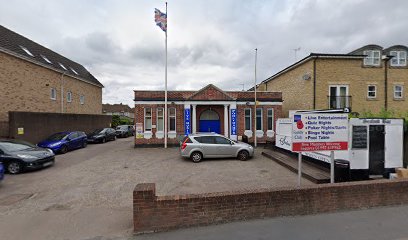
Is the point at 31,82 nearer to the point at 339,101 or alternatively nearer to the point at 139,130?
the point at 139,130

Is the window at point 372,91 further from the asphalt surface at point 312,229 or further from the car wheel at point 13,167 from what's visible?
the car wheel at point 13,167

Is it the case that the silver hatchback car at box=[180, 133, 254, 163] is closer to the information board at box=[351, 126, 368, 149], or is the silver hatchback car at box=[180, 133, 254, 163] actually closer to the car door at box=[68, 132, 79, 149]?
the information board at box=[351, 126, 368, 149]

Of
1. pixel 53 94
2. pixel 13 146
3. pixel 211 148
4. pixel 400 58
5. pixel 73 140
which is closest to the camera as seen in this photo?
pixel 13 146

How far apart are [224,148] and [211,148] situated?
690mm

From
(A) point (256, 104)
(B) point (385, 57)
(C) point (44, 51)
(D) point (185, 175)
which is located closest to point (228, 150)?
(D) point (185, 175)

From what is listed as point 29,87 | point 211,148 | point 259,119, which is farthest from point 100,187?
point 29,87

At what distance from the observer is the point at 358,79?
669 inches

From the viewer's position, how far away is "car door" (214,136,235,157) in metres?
11.1

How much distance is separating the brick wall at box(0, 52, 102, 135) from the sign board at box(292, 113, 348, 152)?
726 inches

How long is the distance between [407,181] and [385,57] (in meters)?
16.5

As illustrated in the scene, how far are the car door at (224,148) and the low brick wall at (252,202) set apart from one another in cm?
655

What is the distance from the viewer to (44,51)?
22594 mm

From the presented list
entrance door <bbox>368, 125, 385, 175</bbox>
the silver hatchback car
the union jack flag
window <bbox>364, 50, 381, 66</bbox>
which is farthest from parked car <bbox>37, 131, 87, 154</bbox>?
window <bbox>364, 50, 381, 66</bbox>

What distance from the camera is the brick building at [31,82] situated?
15.0 metres
